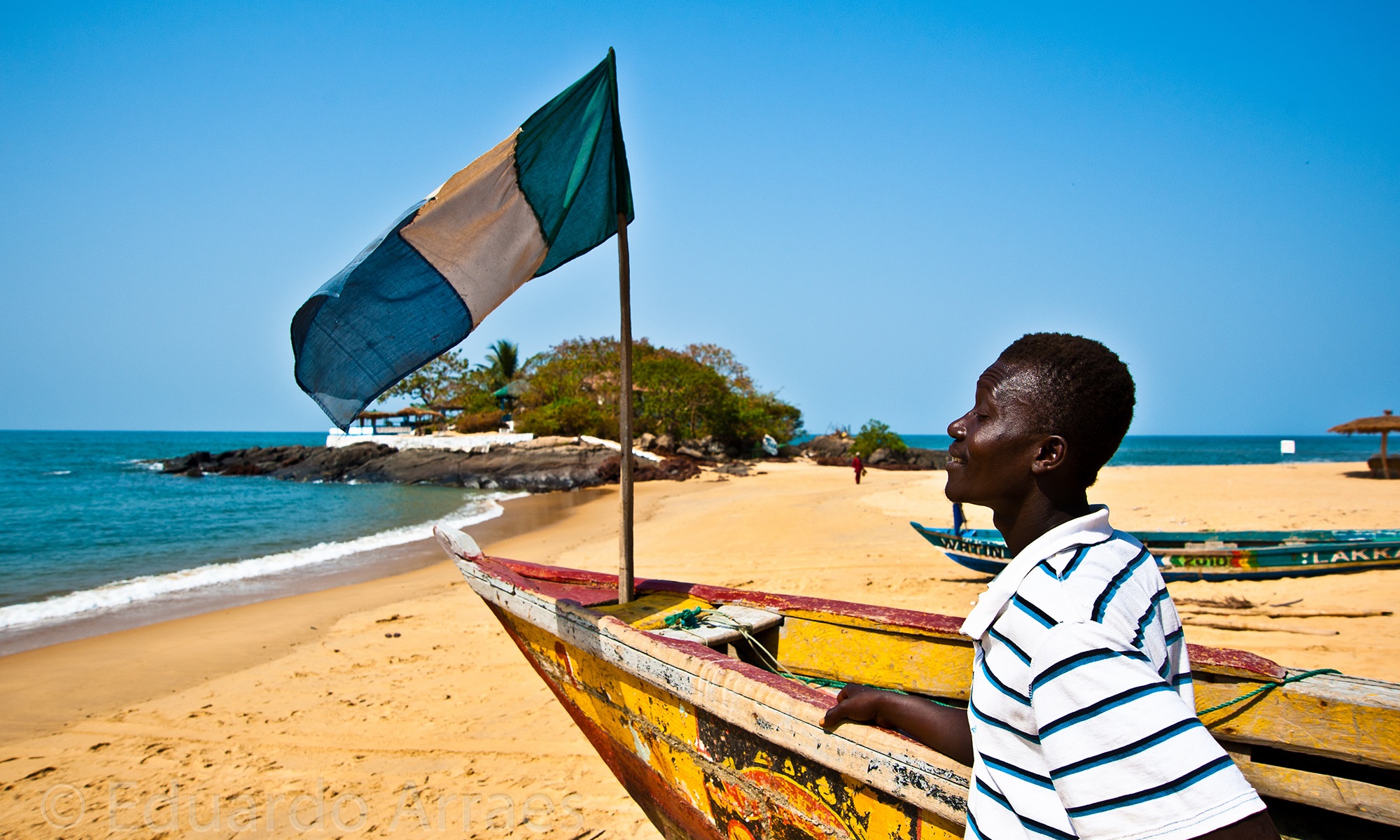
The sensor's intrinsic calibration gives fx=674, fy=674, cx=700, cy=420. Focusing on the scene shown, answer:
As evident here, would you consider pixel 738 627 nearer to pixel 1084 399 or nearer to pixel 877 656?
pixel 877 656

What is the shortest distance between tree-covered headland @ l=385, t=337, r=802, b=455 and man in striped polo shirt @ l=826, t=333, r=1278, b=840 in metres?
28.6

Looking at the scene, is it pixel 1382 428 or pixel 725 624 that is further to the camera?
pixel 1382 428

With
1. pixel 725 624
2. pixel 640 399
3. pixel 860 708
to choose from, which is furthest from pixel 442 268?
pixel 640 399

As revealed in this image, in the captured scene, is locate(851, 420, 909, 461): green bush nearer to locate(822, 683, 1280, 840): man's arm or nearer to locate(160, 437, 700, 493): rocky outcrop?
locate(160, 437, 700, 493): rocky outcrop

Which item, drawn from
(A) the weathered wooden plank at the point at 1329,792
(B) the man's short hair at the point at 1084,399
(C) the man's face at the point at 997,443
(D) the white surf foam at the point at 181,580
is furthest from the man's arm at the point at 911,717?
(D) the white surf foam at the point at 181,580

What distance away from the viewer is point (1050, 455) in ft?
4.22

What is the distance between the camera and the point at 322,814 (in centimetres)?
348

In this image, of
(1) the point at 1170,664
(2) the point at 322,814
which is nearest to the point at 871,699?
(1) the point at 1170,664

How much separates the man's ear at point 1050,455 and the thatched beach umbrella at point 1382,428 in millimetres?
23494

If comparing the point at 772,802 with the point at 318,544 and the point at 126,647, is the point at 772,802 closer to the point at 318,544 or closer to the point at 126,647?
the point at 126,647

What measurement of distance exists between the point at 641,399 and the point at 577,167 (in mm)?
28964

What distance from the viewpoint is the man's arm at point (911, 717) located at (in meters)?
1.58

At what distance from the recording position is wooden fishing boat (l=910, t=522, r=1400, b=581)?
21.3ft

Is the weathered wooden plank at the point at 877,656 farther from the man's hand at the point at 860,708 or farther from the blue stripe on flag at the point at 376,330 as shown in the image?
the blue stripe on flag at the point at 376,330
